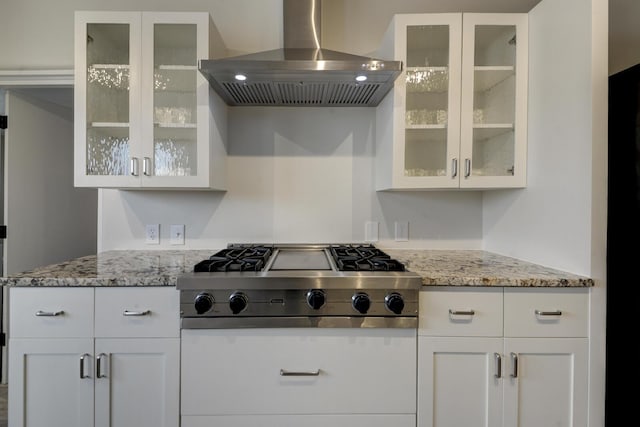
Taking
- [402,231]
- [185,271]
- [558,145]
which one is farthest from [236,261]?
[558,145]

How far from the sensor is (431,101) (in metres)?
1.80

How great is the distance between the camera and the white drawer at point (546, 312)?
1.36 m

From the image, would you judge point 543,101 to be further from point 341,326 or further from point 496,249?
point 341,326

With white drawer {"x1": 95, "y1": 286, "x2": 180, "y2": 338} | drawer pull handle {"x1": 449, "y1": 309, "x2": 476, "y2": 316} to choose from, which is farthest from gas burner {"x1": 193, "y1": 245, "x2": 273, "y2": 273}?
drawer pull handle {"x1": 449, "y1": 309, "x2": 476, "y2": 316}

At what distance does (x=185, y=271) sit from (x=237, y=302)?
1.04ft

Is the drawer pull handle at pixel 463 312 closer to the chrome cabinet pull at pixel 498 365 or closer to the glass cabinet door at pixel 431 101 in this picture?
the chrome cabinet pull at pixel 498 365

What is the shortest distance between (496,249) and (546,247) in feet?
1.41

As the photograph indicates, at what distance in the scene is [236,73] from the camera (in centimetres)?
156

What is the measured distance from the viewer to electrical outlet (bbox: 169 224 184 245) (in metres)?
2.11

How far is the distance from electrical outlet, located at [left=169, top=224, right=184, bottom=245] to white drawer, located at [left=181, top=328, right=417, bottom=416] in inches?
34.2

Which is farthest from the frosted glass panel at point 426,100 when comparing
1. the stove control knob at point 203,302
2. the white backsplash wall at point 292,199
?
the stove control knob at point 203,302

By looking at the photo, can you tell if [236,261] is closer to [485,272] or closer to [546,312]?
[485,272]

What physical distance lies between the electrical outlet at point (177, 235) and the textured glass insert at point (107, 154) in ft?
1.54

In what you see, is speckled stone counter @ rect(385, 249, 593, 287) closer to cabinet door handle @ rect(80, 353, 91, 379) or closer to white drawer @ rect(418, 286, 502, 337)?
white drawer @ rect(418, 286, 502, 337)
